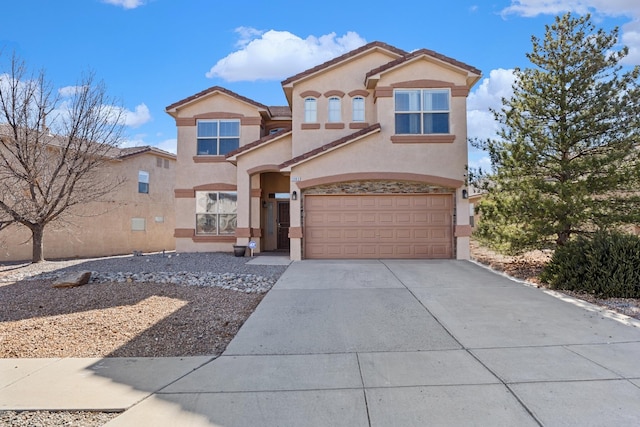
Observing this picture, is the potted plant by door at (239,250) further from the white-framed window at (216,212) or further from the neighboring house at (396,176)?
→ the neighboring house at (396,176)

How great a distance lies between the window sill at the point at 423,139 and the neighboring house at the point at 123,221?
13198mm

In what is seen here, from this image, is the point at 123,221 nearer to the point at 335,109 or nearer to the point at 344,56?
the point at 335,109

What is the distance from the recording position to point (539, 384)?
423 cm

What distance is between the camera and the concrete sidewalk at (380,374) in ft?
12.2

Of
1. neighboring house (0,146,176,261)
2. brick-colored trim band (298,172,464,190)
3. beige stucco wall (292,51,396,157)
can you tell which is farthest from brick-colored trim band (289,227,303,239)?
neighboring house (0,146,176,261)

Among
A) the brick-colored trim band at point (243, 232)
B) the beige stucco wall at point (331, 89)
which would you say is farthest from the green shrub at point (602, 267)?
the brick-colored trim band at point (243, 232)

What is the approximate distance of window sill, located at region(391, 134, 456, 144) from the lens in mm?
13617

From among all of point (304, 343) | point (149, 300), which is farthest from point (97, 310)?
point (304, 343)

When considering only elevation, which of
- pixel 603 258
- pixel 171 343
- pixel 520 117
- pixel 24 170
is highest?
pixel 520 117

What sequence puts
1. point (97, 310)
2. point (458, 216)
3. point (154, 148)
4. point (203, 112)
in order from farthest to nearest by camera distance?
1. point (154, 148)
2. point (203, 112)
3. point (458, 216)
4. point (97, 310)

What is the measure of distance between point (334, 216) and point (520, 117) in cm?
646

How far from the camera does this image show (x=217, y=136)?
683 inches

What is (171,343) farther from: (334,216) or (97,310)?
(334,216)

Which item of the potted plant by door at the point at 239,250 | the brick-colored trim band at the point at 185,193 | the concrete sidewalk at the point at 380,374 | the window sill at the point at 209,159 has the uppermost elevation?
the window sill at the point at 209,159
